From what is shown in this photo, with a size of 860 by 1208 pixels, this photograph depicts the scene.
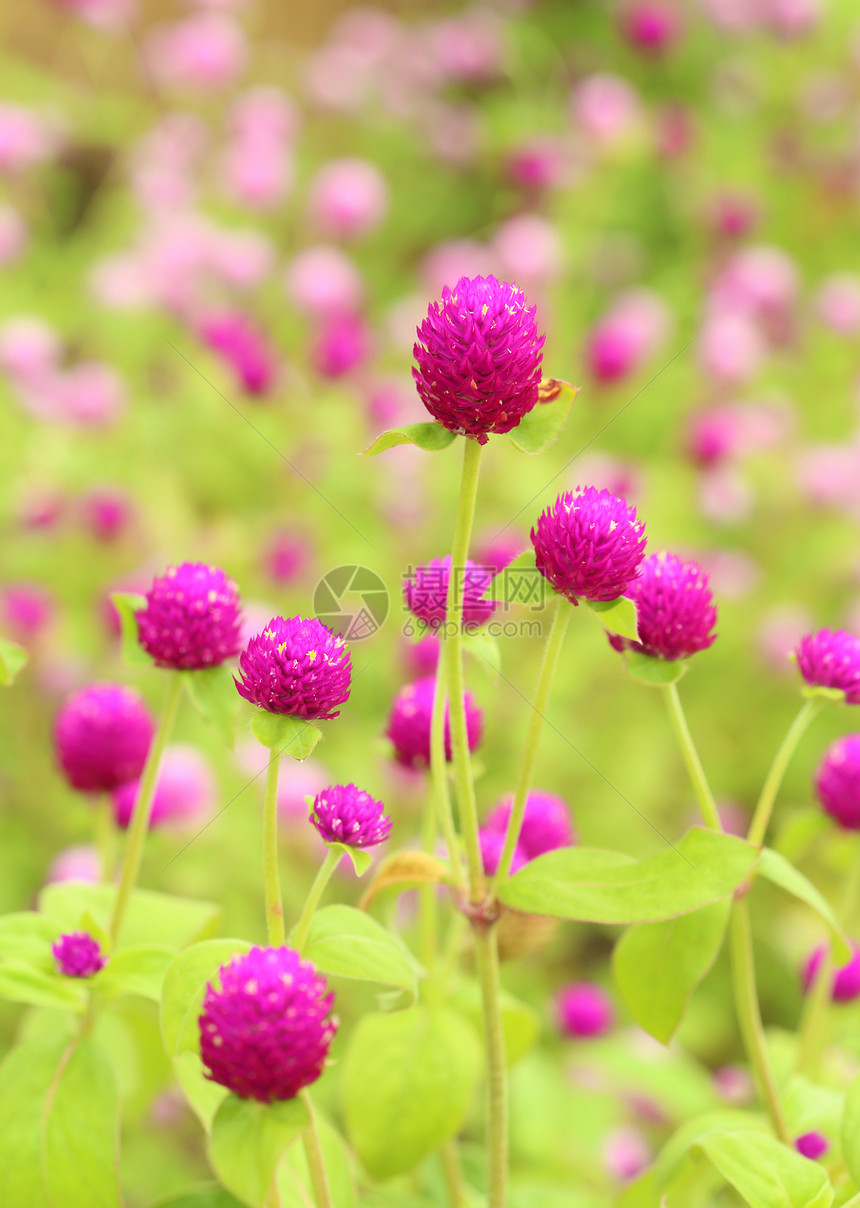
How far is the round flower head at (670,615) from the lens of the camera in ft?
1.90

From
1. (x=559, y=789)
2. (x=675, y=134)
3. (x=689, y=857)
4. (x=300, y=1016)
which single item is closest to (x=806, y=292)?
(x=675, y=134)

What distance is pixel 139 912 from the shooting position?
71cm

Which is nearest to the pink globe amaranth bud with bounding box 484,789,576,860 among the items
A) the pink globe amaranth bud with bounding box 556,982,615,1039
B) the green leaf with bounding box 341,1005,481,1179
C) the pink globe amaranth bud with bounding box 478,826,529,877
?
the pink globe amaranth bud with bounding box 478,826,529,877

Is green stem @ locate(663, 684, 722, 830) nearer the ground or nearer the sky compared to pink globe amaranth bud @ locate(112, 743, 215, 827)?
nearer the sky

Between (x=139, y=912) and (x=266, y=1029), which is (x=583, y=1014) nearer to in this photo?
(x=139, y=912)

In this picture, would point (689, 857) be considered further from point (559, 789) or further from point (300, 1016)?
point (559, 789)

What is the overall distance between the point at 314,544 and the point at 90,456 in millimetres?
393

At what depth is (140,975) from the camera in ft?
1.90

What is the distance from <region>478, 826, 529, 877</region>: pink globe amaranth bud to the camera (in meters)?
0.66

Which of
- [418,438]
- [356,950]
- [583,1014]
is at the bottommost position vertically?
[583,1014]

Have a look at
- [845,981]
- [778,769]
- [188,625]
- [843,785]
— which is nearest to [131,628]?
[188,625]

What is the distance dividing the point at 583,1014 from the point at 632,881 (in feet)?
2.09

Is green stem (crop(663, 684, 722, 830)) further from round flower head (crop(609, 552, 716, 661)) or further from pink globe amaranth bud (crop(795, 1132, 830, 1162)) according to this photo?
pink globe amaranth bud (crop(795, 1132, 830, 1162))

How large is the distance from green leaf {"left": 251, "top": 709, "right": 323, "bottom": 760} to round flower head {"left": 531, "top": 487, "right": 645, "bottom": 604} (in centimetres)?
14
